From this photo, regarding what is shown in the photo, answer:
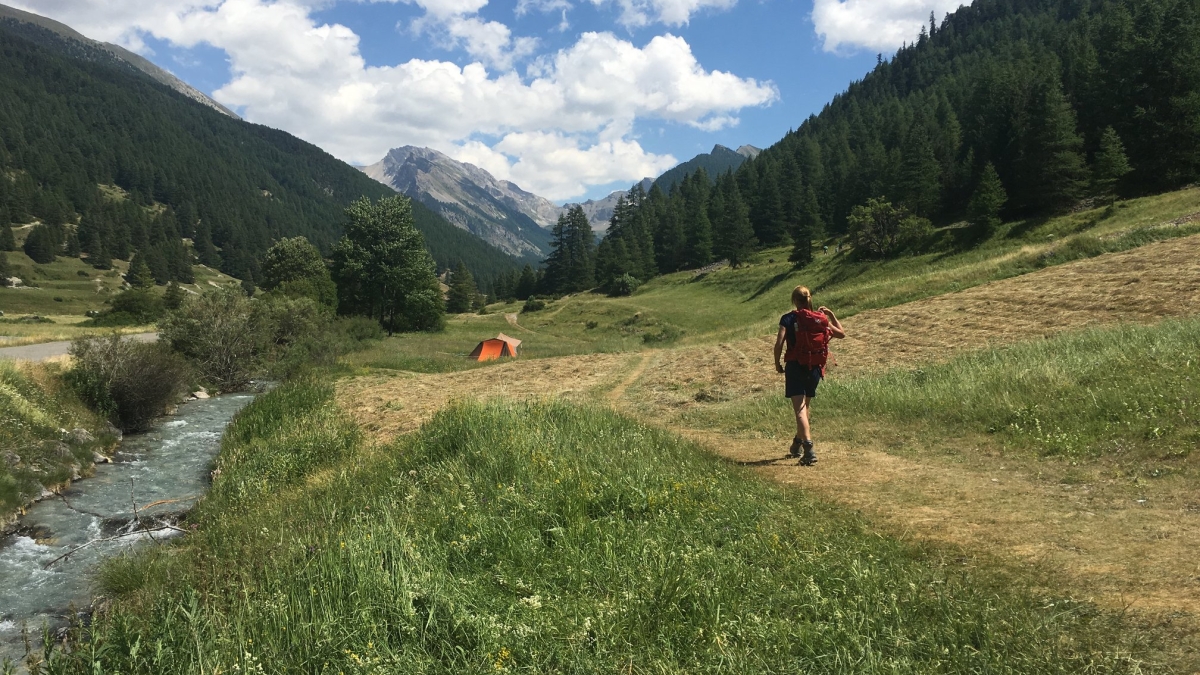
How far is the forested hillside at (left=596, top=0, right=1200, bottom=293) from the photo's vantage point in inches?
2028

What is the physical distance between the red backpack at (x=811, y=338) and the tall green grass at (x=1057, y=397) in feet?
8.73

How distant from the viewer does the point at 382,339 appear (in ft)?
162

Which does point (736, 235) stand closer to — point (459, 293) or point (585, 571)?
point (459, 293)

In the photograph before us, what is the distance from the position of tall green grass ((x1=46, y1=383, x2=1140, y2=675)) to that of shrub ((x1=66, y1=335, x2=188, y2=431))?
16267 millimetres

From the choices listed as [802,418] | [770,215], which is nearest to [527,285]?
[770,215]

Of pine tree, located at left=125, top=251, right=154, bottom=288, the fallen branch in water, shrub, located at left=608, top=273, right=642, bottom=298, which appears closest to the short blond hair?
the fallen branch in water

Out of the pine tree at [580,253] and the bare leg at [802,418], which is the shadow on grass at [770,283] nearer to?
the pine tree at [580,253]

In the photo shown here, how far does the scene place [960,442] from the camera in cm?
922

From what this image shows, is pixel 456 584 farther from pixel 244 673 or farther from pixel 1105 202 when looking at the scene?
pixel 1105 202

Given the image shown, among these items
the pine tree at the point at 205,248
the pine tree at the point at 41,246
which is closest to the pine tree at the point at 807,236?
the pine tree at the point at 41,246

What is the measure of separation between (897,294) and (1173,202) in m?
24.3

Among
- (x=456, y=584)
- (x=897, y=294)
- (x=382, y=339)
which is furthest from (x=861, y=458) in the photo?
(x=382, y=339)

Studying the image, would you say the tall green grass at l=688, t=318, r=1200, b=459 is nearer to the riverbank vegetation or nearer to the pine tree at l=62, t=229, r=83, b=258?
the riverbank vegetation

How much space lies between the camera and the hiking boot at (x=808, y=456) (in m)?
8.76
